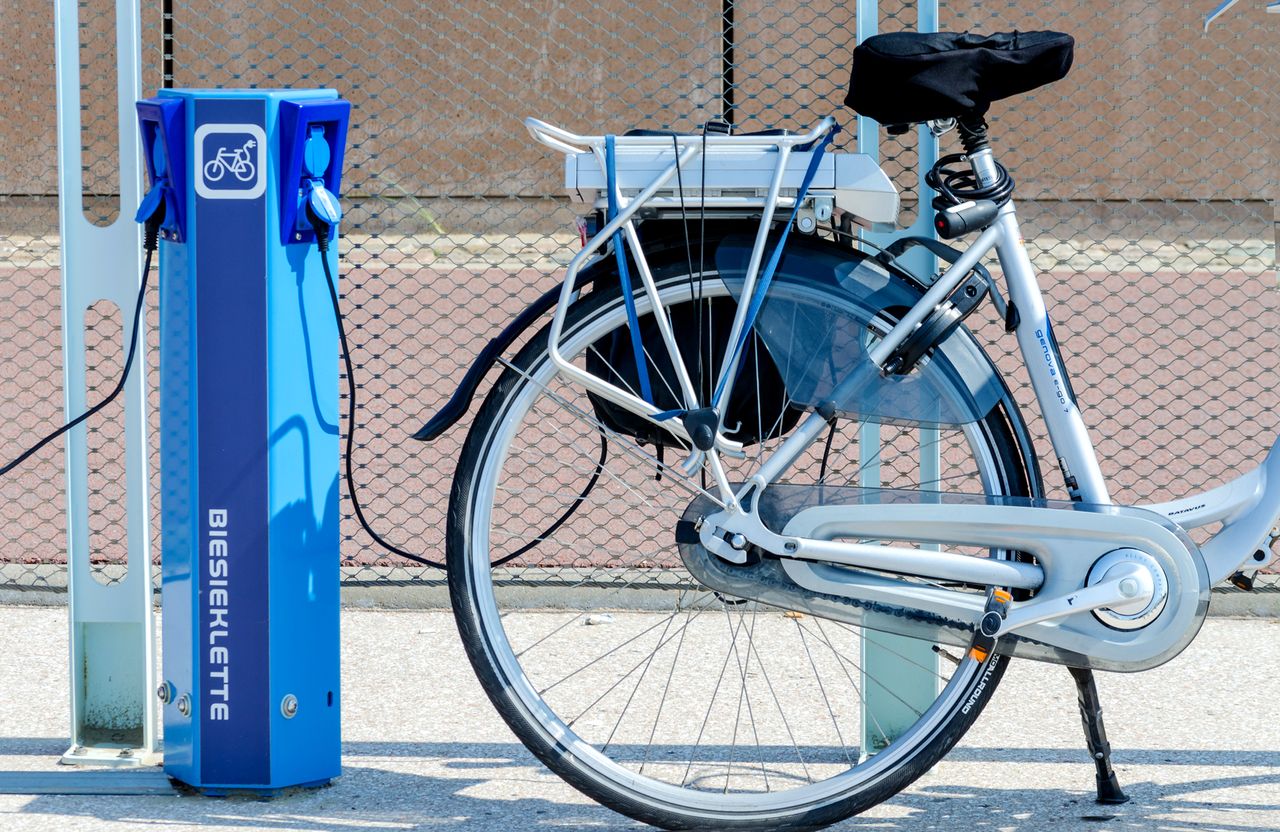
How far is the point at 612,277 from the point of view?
2.69m

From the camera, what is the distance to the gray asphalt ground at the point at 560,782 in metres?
2.84

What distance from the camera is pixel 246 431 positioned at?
2.80 metres

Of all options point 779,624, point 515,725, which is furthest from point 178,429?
point 779,624

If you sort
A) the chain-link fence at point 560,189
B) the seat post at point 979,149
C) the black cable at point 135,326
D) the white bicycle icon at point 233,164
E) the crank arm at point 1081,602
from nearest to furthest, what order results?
the crank arm at point 1081,602, the seat post at point 979,149, the white bicycle icon at point 233,164, the black cable at point 135,326, the chain-link fence at point 560,189

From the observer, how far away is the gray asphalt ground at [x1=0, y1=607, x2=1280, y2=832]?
2.84 metres

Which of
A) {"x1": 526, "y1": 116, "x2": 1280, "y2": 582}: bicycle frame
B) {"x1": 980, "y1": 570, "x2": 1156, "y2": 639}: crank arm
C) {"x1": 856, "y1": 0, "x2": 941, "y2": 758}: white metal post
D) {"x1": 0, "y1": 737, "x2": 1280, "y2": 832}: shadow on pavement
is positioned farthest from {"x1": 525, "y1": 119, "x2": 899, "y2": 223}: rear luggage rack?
{"x1": 0, "y1": 737, "x2": 1280, "y2": 832}: shadow on pavement

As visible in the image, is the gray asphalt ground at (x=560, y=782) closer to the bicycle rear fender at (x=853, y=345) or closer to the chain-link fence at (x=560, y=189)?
the bicycle rear fender at (x=853, y=345)

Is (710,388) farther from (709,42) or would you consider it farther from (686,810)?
(709,42)

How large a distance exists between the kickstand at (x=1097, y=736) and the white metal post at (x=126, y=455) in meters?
1.76

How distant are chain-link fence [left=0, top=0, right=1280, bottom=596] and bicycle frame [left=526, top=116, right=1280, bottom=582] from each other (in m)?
2.57

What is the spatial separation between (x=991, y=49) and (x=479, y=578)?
1216mm

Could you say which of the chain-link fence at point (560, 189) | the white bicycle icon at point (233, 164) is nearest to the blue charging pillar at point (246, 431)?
the white bicycle icon at point (233, 164)

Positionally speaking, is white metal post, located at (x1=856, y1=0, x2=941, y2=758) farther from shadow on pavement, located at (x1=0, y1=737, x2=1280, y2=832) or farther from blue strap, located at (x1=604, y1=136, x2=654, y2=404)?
blue strap, located at (x1=604, y1=136, x2=654, y2=404)

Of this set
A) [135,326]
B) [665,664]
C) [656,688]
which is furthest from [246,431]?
[665,664]
